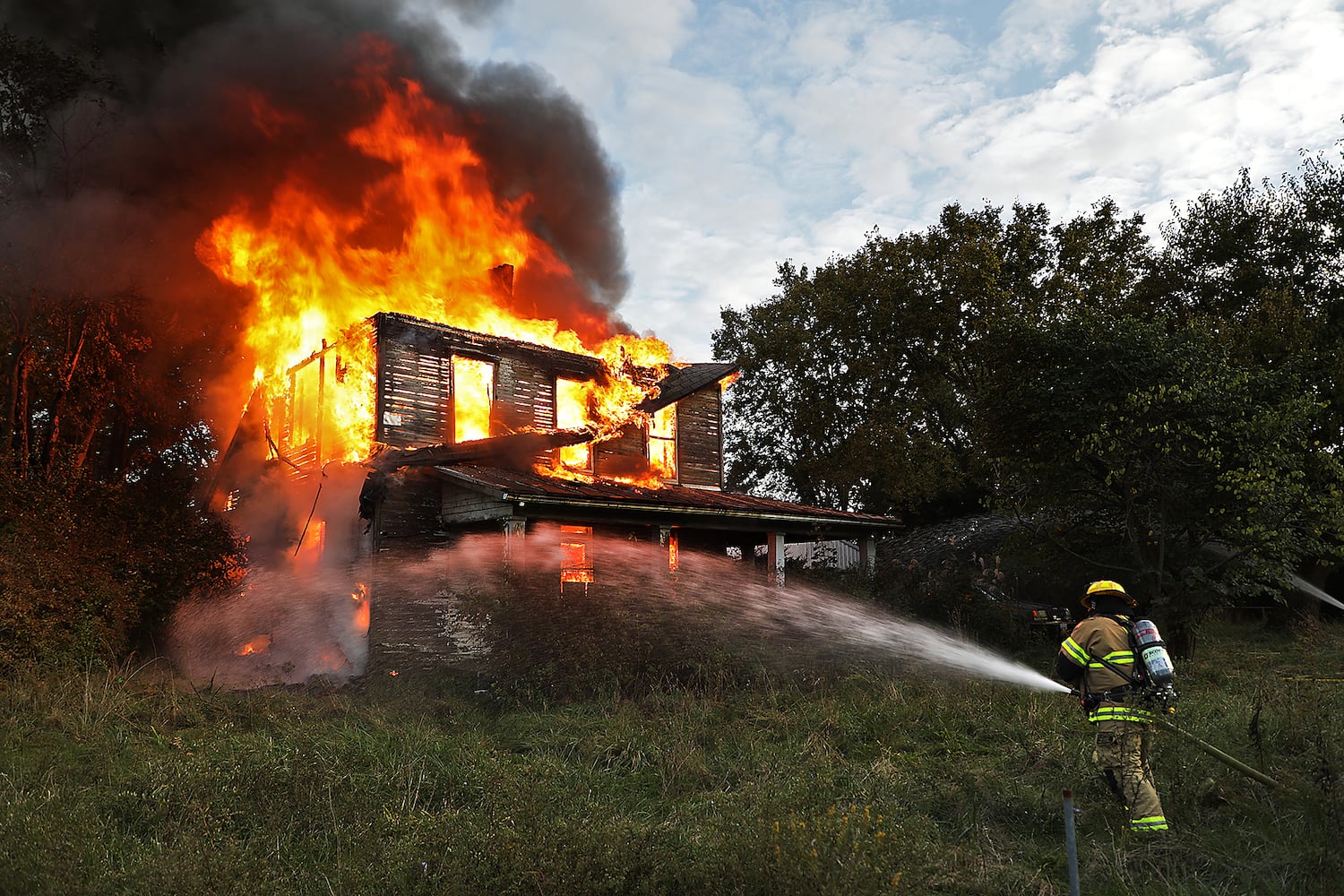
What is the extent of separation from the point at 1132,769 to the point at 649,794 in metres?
3.60

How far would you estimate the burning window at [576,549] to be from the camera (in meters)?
17.5

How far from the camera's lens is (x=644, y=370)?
2209 centimetres

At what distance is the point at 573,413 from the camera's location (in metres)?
20.7

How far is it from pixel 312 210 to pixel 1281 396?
17828 mm

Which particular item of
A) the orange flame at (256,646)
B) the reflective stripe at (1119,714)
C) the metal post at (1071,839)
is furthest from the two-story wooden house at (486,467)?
the metal post at (1071,839)

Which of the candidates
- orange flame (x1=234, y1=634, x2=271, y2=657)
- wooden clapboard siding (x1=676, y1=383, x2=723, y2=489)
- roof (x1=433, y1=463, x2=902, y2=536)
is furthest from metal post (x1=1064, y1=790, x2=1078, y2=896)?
wooden clapboard siding (x1=676, y1=383, x2=723, y2=489)

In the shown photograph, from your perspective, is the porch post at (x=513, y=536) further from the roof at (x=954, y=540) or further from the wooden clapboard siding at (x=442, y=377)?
the roof at (x=954, y=540)

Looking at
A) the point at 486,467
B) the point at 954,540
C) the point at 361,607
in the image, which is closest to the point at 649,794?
the point at 486,467

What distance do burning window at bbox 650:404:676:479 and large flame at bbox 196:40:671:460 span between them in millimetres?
1104

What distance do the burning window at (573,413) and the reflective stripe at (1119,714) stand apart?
13764 millimetres

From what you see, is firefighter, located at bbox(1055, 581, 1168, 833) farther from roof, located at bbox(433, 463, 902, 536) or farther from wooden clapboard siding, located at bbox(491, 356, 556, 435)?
wooden clapboard siding, located at bbox(491, 356, 556, 435)

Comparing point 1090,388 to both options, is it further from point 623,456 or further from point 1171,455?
point 623,456

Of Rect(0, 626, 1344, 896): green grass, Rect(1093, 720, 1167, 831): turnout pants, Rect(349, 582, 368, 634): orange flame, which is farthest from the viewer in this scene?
Rect(349, 582, 368, 634): orange flame

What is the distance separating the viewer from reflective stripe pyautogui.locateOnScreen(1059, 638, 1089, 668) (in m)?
6.82
